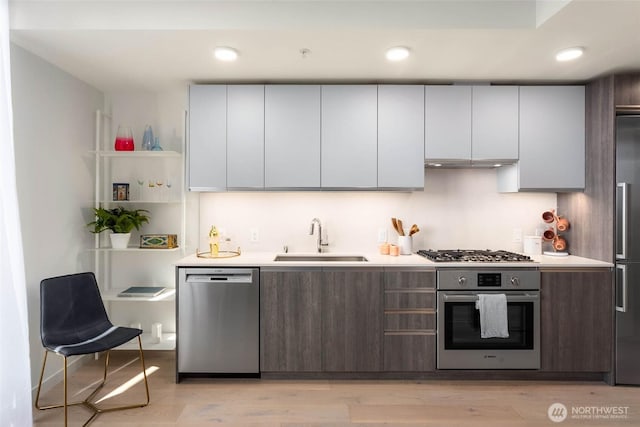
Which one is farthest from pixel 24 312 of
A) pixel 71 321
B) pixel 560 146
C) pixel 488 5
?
pixel 560 146

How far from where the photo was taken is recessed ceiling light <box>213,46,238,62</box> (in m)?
2.56

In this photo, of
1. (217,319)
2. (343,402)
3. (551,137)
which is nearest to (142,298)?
(217,319)

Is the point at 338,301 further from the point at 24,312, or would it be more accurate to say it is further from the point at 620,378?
the point at 620,378

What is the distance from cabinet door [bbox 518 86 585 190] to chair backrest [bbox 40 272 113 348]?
10.8 feet

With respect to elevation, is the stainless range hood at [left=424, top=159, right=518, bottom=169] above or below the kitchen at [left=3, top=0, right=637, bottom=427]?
above

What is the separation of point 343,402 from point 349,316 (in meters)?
0.57

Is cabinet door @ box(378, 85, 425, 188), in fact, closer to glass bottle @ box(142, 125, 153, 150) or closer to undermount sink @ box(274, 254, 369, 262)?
undermount sink @ box(274, 254, 369, 262)

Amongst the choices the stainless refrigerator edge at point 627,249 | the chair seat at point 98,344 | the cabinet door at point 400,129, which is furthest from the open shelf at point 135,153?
the stainless refrigerator edge at point 627,249

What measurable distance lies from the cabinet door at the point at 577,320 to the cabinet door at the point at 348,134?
5.22 ft

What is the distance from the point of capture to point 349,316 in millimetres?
2898

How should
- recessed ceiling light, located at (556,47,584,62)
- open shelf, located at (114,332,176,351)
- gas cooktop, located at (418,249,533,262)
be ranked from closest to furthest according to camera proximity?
recessed ceiling light, located at (556,47,584,62) < gas cooktop, located at (418,249,533,262) < open shelf, located at (114,332,176,351)

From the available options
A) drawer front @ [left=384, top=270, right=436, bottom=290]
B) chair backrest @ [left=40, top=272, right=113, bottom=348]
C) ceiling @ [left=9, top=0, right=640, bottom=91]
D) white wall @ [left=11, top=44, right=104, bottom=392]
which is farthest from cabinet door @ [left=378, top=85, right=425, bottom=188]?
white wall @ [left=11, top=44, right=104, bottom=392]

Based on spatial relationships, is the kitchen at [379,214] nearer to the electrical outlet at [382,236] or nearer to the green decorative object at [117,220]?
the electrical outlet at [382,236]

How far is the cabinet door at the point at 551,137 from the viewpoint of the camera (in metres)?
3.11
